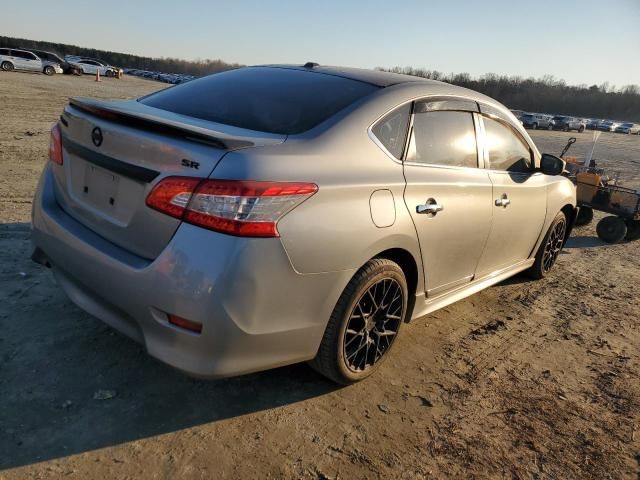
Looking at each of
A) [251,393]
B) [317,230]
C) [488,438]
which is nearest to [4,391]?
[251,393]

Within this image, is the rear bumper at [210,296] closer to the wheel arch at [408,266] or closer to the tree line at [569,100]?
the wheel arch at [408,266]

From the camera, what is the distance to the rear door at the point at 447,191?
2930 mm

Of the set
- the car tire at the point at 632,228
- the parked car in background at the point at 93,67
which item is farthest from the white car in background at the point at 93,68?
the car tire at the point at 632,228

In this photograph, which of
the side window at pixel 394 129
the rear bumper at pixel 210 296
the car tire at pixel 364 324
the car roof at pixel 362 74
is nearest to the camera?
the rear bumper at pixel 210 296

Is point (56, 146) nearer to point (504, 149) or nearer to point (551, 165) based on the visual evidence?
point (504, 149)

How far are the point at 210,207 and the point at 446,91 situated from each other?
2030 millimetres

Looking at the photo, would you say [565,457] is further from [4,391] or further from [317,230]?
[4,391]

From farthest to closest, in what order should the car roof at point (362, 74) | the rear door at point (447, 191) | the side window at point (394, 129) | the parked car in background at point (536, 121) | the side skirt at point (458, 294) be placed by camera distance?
the parked car in background at point (536, 121), the side skirt at point (458, 294), the car roof at point (362, 74), the rear door at point (447, 191), the side window at point (394, 129)

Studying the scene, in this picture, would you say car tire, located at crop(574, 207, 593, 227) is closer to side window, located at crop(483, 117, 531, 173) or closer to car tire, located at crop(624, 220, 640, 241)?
car tire, located at crop(624, 220, 640, 241)

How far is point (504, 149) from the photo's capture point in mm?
3928

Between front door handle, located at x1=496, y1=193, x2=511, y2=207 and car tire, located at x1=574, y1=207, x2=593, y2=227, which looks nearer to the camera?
front door handle, located at x1=496, y1=193, x2=511, y2=207

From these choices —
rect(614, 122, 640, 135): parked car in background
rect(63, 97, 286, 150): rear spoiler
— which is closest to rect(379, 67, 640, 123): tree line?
rect(614, 122, 640, 135): parked car in background

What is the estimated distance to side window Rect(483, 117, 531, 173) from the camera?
12.2 ft

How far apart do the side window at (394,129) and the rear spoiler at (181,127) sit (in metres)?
0.63
